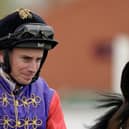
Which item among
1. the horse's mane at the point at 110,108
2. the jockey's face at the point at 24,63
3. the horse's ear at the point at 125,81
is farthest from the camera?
the horse's mane at the point at 110,108

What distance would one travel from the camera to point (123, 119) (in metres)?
6.54

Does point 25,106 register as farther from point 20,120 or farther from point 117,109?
point 117,109

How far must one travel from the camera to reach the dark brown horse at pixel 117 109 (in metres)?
6.49

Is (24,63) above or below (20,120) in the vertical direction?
above

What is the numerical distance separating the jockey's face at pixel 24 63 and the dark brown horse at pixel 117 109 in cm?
96

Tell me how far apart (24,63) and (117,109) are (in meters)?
1.21

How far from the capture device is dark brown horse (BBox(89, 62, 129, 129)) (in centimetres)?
649

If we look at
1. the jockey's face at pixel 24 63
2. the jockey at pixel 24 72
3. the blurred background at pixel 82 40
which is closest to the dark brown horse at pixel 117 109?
the jockey at pixel 24 72

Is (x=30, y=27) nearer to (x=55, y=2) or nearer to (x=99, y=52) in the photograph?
(x=99, y=52)

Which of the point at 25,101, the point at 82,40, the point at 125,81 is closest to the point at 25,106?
the point at 25,101

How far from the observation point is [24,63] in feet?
18.9

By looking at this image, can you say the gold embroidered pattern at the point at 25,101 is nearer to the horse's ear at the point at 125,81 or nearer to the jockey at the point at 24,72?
the jockey at the point at 24,72

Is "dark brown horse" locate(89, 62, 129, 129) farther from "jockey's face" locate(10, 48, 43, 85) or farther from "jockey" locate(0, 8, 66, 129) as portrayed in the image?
"jockey's face" locate(10, 48, 43, 85)

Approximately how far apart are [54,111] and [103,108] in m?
0.84
